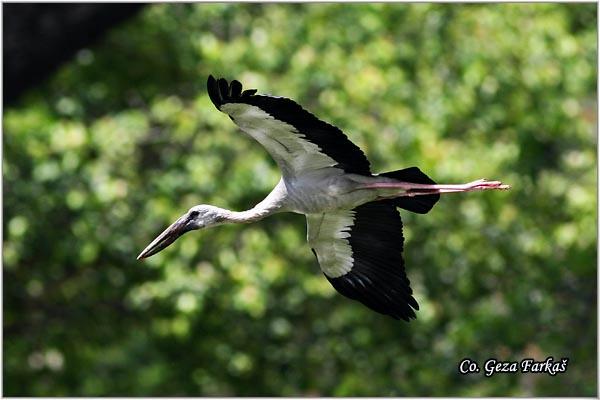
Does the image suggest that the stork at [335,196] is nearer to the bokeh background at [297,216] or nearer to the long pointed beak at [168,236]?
the long pointed beak at [168,236]

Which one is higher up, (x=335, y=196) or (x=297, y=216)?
(x=297, y=216)

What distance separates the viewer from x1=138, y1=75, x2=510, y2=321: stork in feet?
16.5

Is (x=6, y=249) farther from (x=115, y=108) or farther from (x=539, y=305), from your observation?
(x=539, y=305)

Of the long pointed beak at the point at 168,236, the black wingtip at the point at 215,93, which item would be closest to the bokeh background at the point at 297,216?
the long pointed beak at the point at 168,236

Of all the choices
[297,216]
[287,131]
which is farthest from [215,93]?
[297,216]

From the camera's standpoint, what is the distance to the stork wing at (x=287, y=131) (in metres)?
4.88

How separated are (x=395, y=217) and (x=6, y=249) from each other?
5.70 m

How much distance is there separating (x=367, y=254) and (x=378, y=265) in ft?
0.25

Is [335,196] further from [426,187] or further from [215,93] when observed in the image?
[215,93]

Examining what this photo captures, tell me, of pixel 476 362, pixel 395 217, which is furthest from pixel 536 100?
pixel 395 217

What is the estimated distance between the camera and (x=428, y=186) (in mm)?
5348

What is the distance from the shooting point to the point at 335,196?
5.26 meters

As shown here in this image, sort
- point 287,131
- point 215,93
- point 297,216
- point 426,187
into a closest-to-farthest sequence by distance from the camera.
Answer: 1. point 215,93
2. point 287,131
3. point 426,187
4. point 297,216

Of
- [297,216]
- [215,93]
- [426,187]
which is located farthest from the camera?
[297,216]
